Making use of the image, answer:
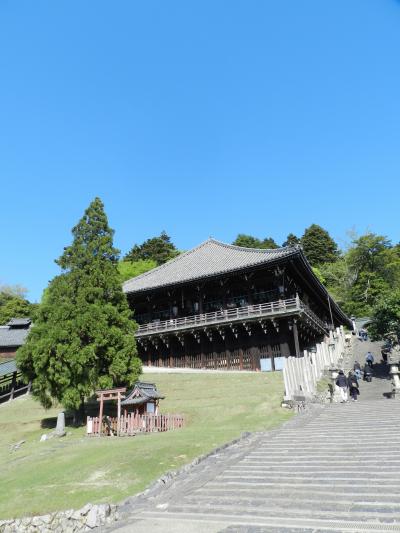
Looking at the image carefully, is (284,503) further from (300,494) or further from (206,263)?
(206,263)

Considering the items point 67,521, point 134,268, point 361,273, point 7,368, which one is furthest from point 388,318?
point 134,268

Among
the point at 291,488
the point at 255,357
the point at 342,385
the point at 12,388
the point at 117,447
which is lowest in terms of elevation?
the point at 291,488

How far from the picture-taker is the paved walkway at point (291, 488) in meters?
7.11

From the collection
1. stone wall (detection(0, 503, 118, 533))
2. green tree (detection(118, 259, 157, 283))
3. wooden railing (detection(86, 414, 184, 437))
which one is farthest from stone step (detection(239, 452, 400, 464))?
green tree (detection(118, 259, 157, 283))

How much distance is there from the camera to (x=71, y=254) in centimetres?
2345

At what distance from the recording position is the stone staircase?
7.11 metres

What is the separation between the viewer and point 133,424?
17.3 m

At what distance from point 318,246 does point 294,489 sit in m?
79.9

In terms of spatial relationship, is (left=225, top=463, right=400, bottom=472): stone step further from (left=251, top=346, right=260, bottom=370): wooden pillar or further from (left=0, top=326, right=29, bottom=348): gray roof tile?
(left=0, top=326, right=29, bottom=348): gray roof tile

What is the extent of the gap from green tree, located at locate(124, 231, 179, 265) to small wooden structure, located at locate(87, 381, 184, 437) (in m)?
65.7

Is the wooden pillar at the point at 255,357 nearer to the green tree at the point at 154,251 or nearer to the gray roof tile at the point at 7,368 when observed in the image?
the gray roof tile at the point at 7,368

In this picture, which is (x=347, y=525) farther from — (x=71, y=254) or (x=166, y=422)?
(x=71, y=254)

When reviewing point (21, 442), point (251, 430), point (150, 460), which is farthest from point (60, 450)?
point (251, 430)

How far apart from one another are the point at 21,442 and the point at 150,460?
9823 mm
